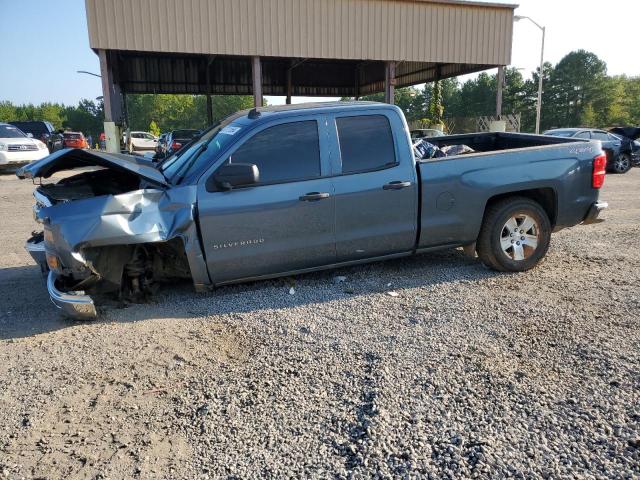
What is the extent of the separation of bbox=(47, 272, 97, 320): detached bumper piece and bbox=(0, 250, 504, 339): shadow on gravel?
204mm

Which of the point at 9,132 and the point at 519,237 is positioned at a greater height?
the point at 9,132

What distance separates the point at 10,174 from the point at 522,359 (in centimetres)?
1958

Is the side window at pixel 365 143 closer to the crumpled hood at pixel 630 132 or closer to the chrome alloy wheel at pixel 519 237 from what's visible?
the chrome alloy wheel at pixel 519 237

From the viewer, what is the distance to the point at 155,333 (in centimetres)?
407

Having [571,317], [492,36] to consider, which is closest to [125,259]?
[571,317]

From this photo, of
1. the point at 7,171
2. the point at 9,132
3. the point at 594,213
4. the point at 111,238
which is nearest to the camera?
the point at 111,238

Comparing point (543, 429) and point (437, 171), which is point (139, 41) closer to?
point (437, 171)

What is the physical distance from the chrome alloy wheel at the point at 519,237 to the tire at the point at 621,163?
47.0 ft

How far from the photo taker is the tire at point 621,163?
1712cm

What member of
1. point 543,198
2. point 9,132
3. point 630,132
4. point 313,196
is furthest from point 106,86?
point 630,132

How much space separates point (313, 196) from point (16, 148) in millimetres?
16749

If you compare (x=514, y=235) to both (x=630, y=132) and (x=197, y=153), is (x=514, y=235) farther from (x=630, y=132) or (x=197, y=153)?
(x=630, y=132)

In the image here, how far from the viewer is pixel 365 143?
15.8ft

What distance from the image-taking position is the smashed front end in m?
3.94
